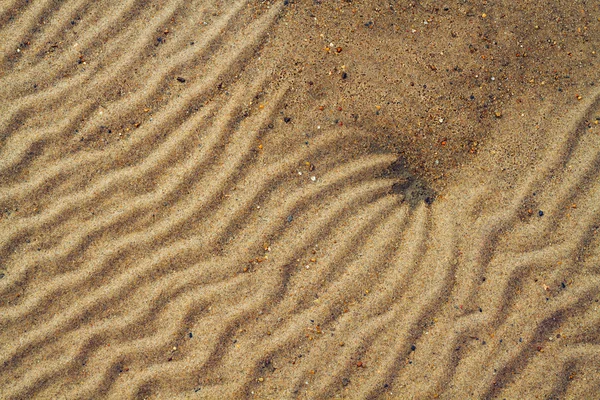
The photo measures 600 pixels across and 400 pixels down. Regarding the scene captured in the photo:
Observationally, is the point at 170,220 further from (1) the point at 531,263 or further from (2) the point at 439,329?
(1) the point at 531,263

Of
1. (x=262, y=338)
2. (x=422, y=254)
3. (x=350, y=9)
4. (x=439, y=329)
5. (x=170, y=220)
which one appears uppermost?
(x=350, y=9)

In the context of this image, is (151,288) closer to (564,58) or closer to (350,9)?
(350,9)

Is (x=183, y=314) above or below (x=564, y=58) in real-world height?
below

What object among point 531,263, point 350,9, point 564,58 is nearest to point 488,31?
point 564,58

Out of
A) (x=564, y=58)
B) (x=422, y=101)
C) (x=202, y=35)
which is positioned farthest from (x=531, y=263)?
(x=202, y=35)

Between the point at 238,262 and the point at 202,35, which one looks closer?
the point at 238,262

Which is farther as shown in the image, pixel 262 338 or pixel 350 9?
pixel 350 9
